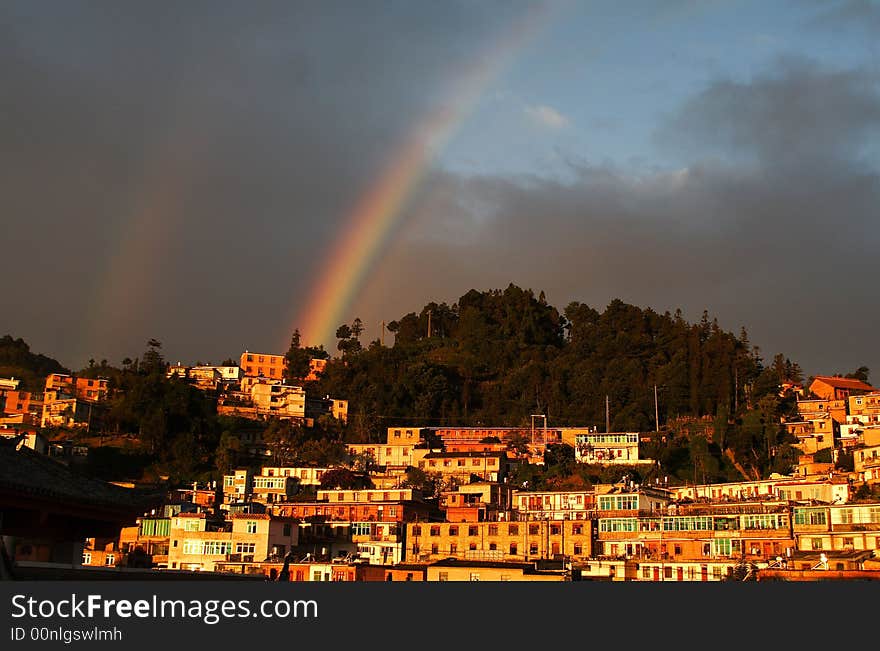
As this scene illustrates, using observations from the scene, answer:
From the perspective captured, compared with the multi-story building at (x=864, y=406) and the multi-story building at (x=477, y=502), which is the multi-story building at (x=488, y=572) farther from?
the multi-story building at (x=864, y=406)

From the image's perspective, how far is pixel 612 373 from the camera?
4961 inches

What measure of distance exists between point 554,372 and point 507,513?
142 feet

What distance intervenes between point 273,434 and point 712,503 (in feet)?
175

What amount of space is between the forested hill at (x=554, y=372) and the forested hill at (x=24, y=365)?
41.8 m

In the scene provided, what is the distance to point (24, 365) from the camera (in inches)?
6624

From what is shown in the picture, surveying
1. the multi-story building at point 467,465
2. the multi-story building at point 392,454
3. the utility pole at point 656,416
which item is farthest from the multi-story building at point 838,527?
the multi-story building at point 392,454

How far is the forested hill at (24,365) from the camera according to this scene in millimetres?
151375

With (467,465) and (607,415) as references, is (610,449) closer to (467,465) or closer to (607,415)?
(607,415)

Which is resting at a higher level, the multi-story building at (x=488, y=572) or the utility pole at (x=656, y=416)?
the utility pole at (x=656, y=416)

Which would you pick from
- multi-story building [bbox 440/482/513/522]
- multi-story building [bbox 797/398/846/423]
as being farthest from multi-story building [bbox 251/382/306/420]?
multi-story building [bbox 797/398/846/423]

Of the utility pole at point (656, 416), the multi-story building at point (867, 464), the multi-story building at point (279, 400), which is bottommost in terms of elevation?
the multi-story building at point (867, 464)

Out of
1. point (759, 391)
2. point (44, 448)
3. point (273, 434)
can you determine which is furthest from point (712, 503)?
point (44, 448)

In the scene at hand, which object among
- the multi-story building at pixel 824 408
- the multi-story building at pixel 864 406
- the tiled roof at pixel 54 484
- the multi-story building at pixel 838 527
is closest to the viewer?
the tiled roof at pixel 54 484

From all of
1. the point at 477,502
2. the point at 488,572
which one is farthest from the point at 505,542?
the point at 488,572
